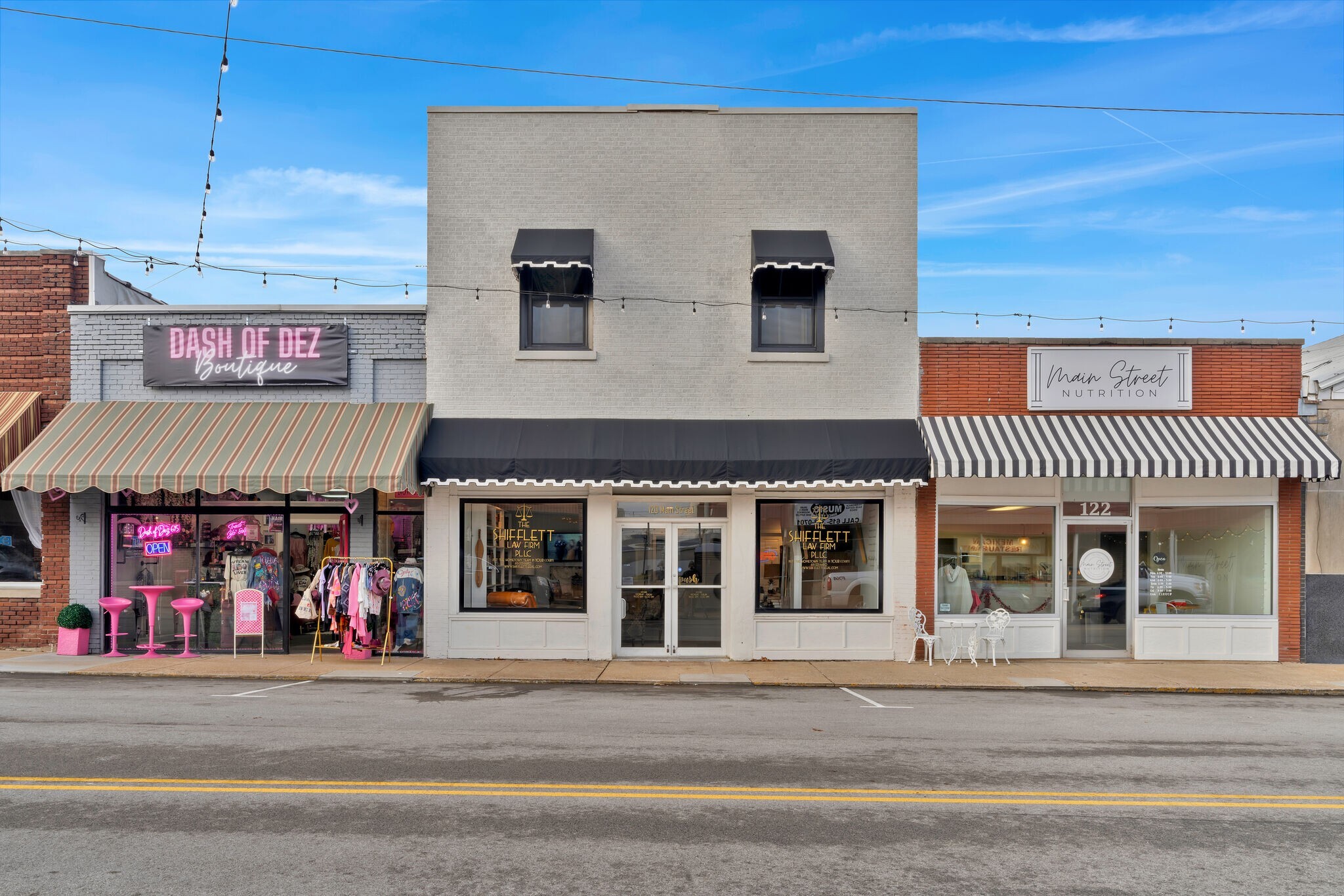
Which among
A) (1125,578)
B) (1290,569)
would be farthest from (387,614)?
(1290,569)

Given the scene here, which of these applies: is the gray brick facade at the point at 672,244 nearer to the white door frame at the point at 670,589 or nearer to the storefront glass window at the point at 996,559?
the white door frame at the point at 670,589

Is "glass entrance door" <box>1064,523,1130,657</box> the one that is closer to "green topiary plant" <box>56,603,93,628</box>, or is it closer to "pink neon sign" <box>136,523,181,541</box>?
"pink neon sign" <box>136,523,181,541</box>

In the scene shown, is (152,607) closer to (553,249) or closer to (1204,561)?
(553,249)

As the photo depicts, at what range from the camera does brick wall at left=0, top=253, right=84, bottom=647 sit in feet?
47.0

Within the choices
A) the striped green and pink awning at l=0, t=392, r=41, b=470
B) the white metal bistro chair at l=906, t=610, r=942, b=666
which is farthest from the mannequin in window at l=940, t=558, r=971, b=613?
the striped green and pink awning at l=0, t=392, r=41, b=470

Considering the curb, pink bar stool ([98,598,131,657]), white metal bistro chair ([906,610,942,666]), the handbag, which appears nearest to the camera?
the curb

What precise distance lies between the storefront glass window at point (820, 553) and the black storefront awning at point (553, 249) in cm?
471

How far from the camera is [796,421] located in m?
14.1

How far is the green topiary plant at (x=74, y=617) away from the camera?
44.9 ft

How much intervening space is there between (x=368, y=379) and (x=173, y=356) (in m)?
3.05

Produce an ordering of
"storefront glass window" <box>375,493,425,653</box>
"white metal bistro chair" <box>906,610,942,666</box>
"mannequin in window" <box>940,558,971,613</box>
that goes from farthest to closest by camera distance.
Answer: "mannequin in window" <box>940,558,971,613</box> < "storefront glass window" <box>375,493,425,653</box> < "white metal bistro chair" <box>906,610,942,666</box>

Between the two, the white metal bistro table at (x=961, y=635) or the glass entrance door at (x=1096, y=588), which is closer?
the white metal bistro table at (x=961, y=635)

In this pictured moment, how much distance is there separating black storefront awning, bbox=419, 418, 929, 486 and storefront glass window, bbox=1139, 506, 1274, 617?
432cm

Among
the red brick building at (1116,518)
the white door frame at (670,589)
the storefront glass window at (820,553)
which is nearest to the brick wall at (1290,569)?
the red brick building at (1116,518)
